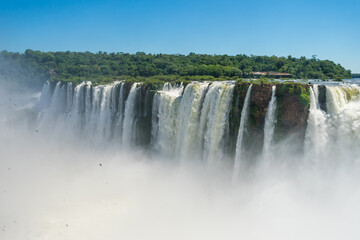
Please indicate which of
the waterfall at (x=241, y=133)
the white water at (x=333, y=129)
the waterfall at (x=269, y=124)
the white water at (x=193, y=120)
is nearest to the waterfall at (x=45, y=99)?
the white water at (x=193, y=120)

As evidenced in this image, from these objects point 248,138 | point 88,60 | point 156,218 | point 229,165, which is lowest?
point 156,218

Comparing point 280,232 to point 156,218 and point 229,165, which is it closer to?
point 229,165

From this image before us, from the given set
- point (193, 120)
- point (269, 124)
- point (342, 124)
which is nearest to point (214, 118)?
point (193, 120)

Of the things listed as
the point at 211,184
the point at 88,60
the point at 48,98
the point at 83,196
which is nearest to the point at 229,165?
the point at 211,184

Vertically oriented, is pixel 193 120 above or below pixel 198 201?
above

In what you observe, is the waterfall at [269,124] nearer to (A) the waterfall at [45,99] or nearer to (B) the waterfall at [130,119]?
(B) the waterfall at [130,119]

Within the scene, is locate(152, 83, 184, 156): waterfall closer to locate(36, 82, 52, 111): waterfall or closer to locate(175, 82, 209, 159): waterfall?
locate(175, 82, 209, 159): waterfall

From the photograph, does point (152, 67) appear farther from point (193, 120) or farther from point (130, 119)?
point (193, 120)
